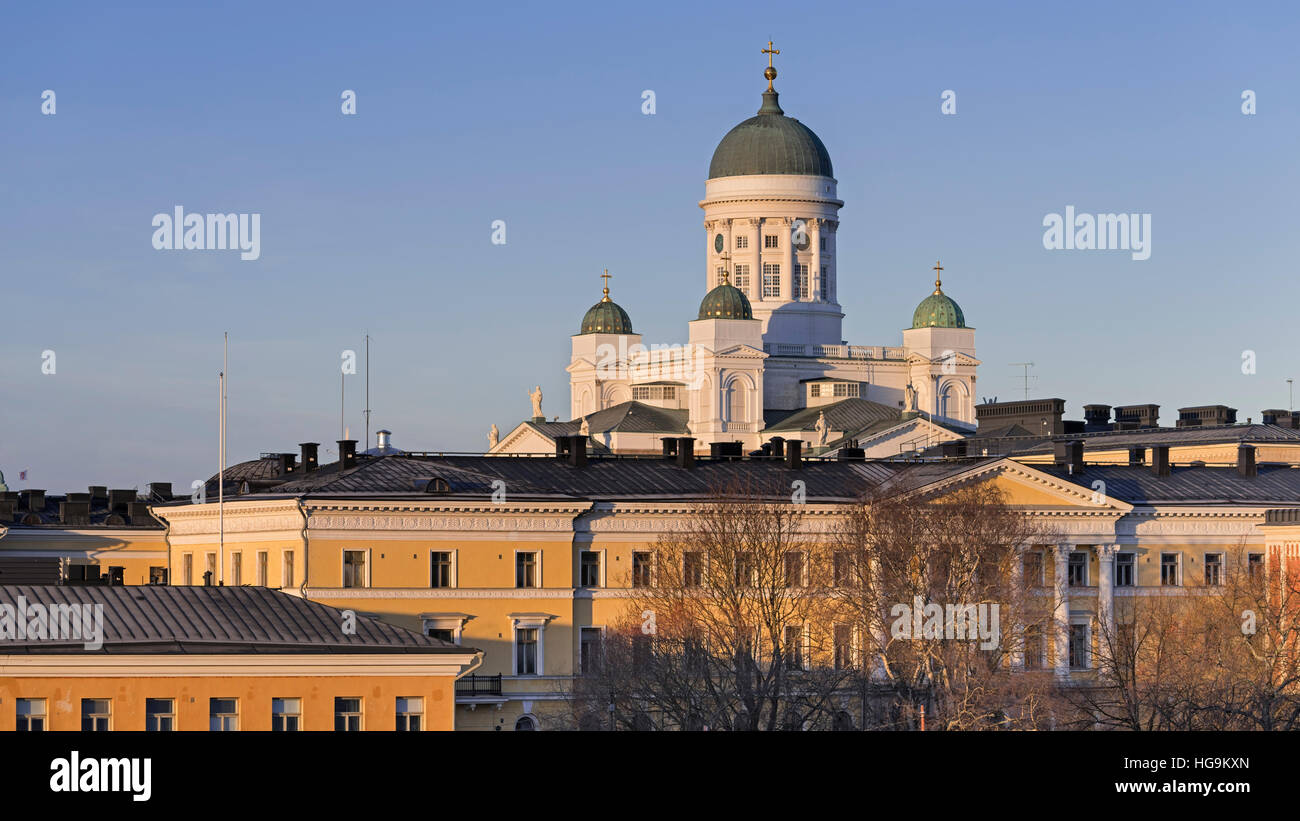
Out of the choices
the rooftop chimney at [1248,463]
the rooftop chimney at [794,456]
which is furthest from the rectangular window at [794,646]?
the rooftop chimney at [1248,463]

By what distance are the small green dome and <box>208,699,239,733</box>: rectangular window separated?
88.3 m

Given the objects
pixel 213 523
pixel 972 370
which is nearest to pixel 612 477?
pixel 213 523

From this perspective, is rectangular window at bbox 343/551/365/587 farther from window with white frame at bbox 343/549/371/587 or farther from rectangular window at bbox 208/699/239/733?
rectangular window at bbox 208/699/239/733

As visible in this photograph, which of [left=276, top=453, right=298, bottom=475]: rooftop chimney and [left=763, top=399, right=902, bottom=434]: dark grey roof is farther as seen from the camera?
[left=763, top=399, right=902, bottom=434]: dark grey roof

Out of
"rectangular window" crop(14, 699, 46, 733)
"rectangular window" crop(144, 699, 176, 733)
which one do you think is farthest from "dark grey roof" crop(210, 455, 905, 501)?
"rectangular window" crop(14, 699, 46, 733)

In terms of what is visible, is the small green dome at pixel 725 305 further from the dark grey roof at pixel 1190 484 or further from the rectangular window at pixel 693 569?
the rectangular window at pixel 693 569

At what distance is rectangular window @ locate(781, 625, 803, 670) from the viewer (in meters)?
64.9

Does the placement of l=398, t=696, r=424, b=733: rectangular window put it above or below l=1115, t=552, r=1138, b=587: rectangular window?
below

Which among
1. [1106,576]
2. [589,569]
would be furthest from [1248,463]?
[589,569]

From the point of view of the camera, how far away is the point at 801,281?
144375mm

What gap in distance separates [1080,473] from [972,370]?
194 feet

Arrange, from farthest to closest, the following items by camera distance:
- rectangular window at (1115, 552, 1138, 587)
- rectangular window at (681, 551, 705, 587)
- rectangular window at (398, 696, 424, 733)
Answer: rectangular window at (1115, 552, 1138, 587)
rectangular window at (681, 551, 705, 587)
rectangular window at (398, 696, 424, 733)

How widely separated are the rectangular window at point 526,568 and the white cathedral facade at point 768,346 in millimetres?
56314

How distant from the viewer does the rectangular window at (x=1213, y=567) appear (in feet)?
259
